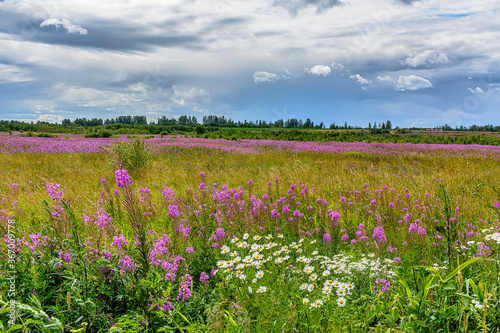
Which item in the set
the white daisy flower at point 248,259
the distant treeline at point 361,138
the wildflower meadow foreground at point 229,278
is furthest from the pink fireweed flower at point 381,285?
the distant treeline at point 361,138

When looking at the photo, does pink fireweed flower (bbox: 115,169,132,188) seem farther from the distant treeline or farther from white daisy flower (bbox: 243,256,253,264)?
the distant treeline

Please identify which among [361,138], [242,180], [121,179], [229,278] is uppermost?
[361,138]

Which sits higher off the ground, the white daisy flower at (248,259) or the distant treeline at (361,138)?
the distant treeline at (361,138)

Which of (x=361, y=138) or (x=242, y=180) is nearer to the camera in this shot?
(x=242, y=180)

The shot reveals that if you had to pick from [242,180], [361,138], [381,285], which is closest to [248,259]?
[381,285]

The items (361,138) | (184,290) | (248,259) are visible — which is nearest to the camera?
(184,290)

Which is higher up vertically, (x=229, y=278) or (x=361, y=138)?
(x=361, y=138)

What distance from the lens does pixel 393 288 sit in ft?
8.45

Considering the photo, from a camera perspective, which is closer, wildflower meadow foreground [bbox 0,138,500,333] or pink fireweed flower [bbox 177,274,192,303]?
wildflower meadow foreground [bbox 0,138,500,333]

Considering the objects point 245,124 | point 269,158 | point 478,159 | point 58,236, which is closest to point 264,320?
point 58,236

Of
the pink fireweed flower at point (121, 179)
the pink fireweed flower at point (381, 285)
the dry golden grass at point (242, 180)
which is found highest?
the pink fireweed flower at point (121, 179)

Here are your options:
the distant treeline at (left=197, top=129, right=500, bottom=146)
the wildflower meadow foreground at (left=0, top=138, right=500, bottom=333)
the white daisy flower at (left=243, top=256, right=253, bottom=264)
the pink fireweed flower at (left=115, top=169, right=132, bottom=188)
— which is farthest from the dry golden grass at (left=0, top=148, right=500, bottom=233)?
the distant treeline at (left=197, top=129, right=500, bottom=146)

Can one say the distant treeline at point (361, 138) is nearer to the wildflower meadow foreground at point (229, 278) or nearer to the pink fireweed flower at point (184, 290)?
the wildflower meadow foreground at point (229, 278)

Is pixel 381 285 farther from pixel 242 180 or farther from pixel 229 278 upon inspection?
pixel 242 180
